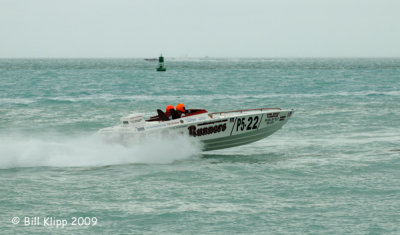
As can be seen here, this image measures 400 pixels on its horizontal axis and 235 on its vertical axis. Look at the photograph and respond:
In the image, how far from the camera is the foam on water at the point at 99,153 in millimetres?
14594

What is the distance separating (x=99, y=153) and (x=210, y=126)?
319 cm

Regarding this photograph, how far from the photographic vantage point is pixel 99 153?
14.7m

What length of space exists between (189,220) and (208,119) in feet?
19.6

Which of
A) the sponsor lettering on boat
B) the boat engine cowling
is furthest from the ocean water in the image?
the boat engine cowling

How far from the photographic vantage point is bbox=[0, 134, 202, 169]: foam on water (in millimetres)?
14594

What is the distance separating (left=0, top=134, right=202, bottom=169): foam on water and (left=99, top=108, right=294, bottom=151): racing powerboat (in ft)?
0.84

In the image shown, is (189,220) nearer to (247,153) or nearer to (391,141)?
(247,153)

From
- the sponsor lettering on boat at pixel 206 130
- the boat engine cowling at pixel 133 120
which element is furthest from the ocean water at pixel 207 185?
the boat engine cowling at pixel 133 120

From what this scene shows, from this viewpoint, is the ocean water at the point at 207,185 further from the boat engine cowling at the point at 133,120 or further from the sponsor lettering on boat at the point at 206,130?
the boat engine cowling at the point at 133,120

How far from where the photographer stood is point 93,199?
10859 mm

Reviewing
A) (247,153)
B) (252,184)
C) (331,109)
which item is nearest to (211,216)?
(252,184)

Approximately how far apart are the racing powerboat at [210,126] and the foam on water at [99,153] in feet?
0.84

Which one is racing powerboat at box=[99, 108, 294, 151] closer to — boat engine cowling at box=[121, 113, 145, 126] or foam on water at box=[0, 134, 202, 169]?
boat engine cowling at box=[121, 113, 145, 126]

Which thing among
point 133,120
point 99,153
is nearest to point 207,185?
point 133,120
